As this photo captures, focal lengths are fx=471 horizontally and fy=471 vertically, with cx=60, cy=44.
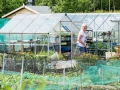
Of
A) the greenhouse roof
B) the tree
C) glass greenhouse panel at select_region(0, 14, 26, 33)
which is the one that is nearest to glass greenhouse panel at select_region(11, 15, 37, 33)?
the greenhouse roof

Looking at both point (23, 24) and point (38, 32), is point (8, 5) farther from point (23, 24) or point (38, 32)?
point (38, 32)

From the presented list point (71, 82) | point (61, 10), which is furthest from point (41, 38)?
point (61, 10)

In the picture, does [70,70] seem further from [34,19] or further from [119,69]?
[34,19]

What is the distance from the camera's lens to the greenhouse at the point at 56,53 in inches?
445

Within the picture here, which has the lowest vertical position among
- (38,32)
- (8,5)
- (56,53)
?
(56,53)

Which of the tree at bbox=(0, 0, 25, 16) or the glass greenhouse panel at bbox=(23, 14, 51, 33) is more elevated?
the tree at bbox=(0, 0, 25, 16)

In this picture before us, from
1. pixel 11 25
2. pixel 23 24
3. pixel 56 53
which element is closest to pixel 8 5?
pixel 11 25

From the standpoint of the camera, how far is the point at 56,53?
66.4 feet

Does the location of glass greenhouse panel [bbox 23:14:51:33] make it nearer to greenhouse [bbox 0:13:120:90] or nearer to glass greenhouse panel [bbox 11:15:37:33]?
greenhouse [bbox 0:13:120:90]

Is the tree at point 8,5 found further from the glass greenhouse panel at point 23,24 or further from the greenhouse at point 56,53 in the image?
the glass greenhouse panel at point 23,24

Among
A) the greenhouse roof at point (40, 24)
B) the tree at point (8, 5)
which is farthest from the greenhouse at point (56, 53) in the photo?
the tree at point (8, 5)

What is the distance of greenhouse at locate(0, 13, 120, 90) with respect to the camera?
37.1 feet

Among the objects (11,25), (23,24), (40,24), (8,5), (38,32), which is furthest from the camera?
(8,5)

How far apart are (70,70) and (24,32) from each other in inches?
337
